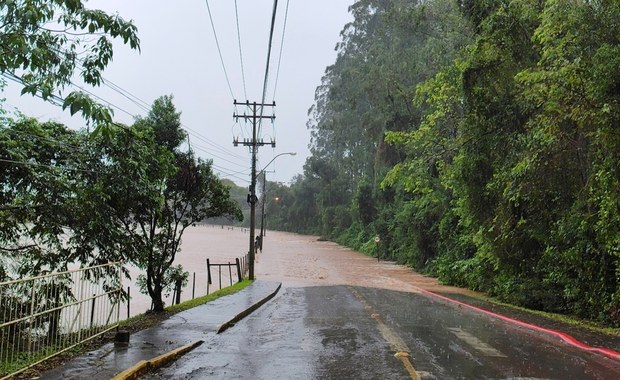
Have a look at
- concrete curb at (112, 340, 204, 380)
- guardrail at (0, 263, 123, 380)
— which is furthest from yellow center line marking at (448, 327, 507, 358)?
guardrail at (0, 263, 123, 380)

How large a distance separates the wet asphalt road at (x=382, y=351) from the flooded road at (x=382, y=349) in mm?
16

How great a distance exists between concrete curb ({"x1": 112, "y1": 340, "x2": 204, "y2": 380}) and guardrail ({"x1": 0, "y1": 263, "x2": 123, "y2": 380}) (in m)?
1.17

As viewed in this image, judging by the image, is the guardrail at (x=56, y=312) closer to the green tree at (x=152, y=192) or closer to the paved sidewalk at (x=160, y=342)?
the paved sidewalk at (x=160, y=342)

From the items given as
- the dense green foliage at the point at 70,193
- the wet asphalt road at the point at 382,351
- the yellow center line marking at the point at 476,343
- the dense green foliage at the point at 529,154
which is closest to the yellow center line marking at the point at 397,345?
the wet asphalt road at the point at 382,351

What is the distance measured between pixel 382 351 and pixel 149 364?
3.97m

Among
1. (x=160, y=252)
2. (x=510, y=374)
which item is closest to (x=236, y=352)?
(x=510, y=374)

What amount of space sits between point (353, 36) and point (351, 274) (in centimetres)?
3971

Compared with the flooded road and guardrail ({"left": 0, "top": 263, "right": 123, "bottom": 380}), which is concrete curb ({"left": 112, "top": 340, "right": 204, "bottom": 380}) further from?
guardrail ({"left": 0, "top": 263, "right": 123, "bottom": 380})

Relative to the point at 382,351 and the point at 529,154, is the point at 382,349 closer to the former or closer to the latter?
the point at 382,351

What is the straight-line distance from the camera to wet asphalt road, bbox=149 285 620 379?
7.80m

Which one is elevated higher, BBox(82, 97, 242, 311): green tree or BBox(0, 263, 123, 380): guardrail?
BBox(82, 97, 242, 311): green tree

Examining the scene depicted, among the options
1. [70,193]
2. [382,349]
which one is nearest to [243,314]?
[70,193]

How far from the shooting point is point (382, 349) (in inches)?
376

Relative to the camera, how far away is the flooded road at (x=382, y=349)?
308 inches
